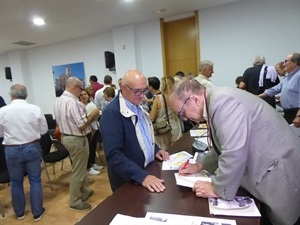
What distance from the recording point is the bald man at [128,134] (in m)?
1.35

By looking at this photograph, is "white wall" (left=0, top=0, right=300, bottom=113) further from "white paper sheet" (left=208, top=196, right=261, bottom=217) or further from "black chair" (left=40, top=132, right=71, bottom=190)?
"white paper sheet" (left=208, top=196, right=261, bottom=217)

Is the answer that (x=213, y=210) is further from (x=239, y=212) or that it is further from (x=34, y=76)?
(x=34, y=76)

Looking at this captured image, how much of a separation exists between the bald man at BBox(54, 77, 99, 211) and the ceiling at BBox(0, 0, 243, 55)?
223 centimetres

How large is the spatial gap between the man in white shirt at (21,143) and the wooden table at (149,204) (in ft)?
5.30

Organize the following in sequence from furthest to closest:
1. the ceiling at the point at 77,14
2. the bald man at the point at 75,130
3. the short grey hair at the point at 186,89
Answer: the ceiling at the point at 77,14 < the bald man at the point at 75,130 < the short grey hair at the point at 186,89

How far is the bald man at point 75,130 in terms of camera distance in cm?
255

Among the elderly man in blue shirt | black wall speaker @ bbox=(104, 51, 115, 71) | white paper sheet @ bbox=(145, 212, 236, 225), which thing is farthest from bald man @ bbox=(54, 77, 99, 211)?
black wall speaker @ bbox=(104, 51, 115, 71)

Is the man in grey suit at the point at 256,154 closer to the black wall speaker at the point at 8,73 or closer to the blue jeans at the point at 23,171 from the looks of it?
the blue jeans at the point at 23,171

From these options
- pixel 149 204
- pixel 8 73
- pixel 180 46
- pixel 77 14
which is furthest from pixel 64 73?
pixel 149 204

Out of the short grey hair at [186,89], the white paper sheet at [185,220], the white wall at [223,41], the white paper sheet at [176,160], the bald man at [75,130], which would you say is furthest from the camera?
the white wall at [223,41]

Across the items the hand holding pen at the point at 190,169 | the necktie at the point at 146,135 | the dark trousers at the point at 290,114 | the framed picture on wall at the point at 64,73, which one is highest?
the framed picture on wall at the point at 64,73

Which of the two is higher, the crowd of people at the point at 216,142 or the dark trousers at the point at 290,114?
the crowd of people at the point at 216,142

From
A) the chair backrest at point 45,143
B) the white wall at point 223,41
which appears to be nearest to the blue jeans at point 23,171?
the chair backrest at point 45,143

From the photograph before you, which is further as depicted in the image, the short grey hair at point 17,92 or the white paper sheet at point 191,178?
the short grey hair at point 17,92
